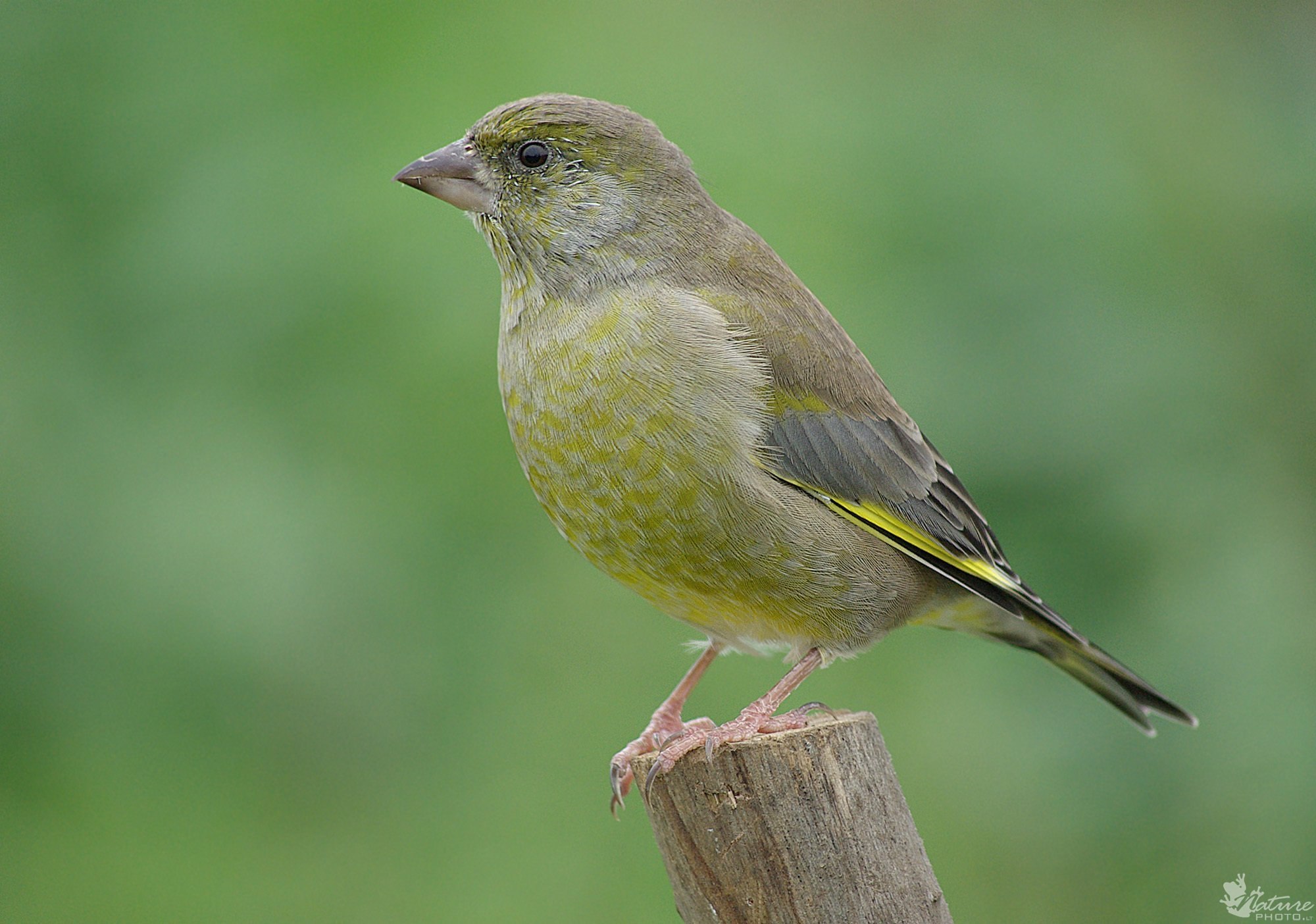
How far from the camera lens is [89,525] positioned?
428 cm

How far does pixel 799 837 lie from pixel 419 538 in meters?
2.09

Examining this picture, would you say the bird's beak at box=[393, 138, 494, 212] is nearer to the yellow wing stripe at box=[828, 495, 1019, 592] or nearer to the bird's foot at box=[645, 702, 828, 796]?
the yellow wing stripe at box=[828, 495, 1019, 592]

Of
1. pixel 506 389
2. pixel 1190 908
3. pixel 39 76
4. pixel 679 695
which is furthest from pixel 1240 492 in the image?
pixel 39 76

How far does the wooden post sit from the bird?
358mm

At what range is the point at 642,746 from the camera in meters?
3.92

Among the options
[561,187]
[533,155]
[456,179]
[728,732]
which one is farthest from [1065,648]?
[456,179]

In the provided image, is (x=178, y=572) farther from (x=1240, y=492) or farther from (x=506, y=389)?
(x=1240, y=492)

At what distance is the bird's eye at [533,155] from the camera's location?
13.1 ft

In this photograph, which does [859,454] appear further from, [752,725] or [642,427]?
[752,725]

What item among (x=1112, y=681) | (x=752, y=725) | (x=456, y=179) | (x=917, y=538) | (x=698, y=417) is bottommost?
(x=1112, y=681)

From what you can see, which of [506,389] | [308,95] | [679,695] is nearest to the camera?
[506,389]

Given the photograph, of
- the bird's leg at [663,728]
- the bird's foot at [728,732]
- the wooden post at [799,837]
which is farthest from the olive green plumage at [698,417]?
the wooden post at [799,837]

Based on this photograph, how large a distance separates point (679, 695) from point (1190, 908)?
189cm

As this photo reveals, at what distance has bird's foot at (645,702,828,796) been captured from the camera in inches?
122
